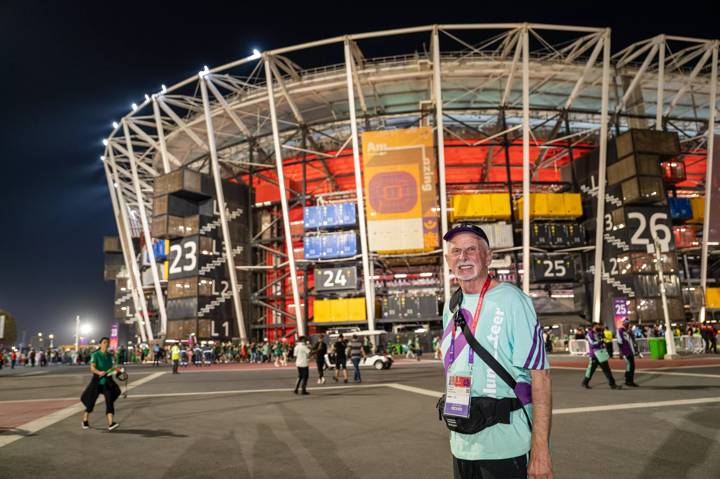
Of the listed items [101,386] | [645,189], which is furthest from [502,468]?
[645,189]

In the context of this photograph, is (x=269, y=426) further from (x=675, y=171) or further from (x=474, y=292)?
(x=675, y=171)

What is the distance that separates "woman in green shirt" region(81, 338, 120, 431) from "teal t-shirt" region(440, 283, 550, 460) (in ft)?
27.7

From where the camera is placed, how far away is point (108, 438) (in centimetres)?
807

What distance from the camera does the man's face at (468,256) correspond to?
2625 millimetres

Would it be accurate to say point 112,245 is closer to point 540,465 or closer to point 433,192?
point 433,192

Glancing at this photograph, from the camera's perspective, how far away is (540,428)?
223 cm

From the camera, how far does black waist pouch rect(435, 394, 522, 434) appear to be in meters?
2.33

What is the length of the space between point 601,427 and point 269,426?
17.5 ft

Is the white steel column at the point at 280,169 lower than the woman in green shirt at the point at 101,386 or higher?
higher

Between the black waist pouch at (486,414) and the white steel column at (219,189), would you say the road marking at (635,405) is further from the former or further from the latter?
the white steel column at (219,189)

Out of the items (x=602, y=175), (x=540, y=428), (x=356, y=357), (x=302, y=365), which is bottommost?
(x=356, y=357)

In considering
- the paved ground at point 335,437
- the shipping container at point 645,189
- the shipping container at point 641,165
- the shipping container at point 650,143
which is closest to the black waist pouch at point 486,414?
the paved ground at point 335,437

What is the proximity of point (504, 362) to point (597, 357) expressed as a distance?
37.5ft

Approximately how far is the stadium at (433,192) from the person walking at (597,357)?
22.1 metres
